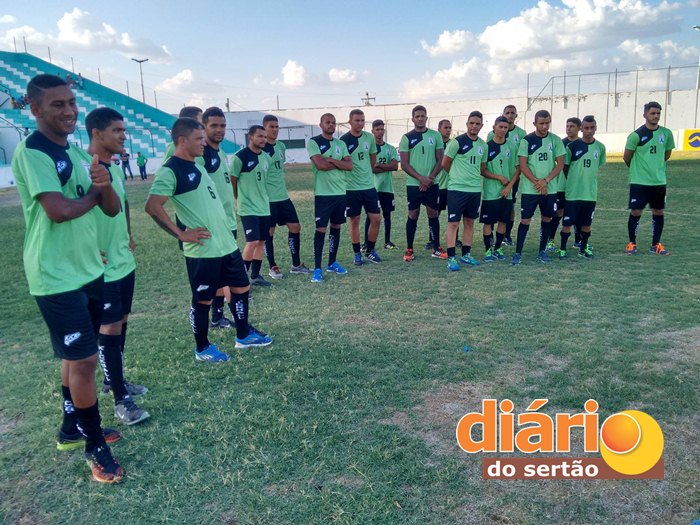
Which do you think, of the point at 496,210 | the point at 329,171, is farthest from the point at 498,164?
the point at 329,171

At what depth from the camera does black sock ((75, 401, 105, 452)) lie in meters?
3.10

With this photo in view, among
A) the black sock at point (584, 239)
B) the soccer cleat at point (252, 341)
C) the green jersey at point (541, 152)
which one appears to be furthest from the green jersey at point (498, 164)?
the soccer cleat at point (252, 341)

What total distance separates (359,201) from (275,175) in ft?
4.94

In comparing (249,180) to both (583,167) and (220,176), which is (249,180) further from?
(583,167)

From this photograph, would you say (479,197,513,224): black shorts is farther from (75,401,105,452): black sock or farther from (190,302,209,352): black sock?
(75,401,105,452): black sock

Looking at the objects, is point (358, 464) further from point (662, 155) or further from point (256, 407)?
point (662, 155)

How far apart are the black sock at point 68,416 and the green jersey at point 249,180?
4.00 metres

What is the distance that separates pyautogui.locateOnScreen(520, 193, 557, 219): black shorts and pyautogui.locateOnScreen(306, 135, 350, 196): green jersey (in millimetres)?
2931

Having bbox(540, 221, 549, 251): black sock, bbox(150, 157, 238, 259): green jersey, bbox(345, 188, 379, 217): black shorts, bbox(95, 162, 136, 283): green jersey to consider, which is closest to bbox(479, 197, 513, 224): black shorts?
bbox(540, 221, 549, 251): black sock

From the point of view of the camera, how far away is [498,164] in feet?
26.9

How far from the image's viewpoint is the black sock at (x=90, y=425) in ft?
10.2

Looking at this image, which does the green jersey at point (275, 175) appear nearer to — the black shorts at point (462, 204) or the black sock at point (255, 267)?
the black sock at point (255, 267)

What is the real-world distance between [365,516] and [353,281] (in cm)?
493

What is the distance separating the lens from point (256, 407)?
12.7 feet
